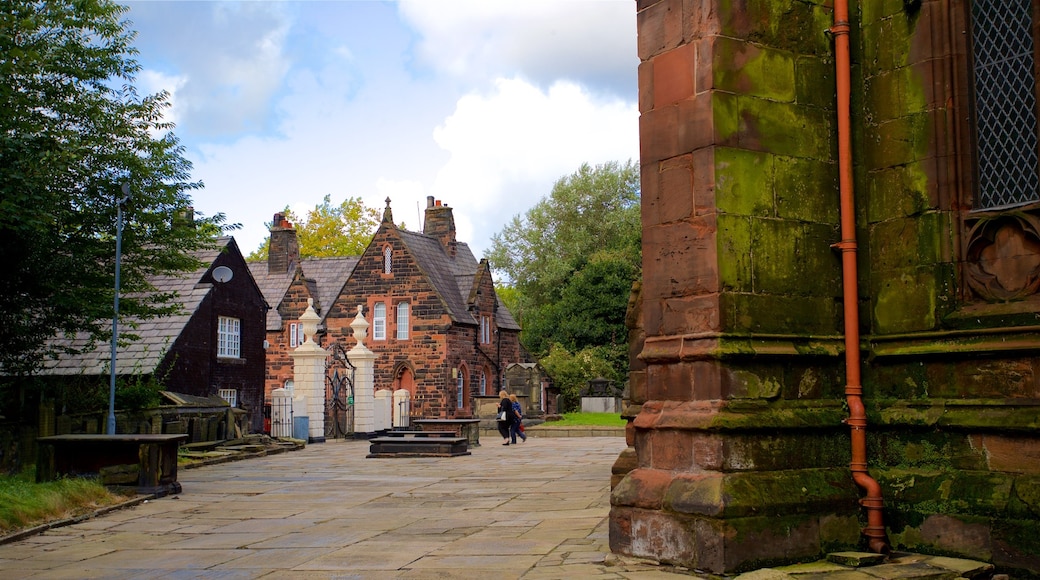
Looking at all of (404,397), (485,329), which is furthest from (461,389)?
(404,397)

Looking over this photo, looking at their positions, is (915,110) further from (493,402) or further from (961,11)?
(493,402)

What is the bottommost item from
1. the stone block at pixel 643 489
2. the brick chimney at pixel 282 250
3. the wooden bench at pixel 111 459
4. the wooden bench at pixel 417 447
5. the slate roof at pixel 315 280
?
the wooden bench at pixel 417 447

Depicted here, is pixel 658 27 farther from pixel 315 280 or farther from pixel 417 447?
pixel 315 280

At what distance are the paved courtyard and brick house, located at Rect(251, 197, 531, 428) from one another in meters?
27.7

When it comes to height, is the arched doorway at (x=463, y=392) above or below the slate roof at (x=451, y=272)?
below

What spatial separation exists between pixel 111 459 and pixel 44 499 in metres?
2.15

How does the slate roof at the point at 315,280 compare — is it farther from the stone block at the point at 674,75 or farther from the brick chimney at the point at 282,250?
the stone block at the point at 674,75

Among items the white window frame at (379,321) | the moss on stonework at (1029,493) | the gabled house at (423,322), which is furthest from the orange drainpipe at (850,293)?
the white window frame at (379,321)

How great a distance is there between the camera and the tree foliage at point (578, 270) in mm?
51875

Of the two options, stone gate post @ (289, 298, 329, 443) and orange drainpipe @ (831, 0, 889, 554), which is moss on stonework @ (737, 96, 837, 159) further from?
stone gate post @ (289, 298, 329, 443)

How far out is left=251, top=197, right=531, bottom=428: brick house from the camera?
A: 4519 centimetres

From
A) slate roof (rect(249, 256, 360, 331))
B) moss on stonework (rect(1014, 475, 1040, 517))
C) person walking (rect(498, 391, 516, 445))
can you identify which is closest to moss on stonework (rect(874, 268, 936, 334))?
moss on stonework (rect(1014, 475, 1040, 517))

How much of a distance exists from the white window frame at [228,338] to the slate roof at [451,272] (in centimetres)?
1190

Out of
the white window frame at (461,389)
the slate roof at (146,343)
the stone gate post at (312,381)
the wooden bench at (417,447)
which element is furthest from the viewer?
the white window frame at (461,389)
